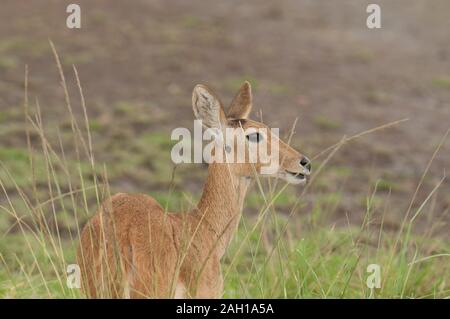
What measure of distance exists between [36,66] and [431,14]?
787 centimetres

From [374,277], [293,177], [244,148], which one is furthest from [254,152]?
[374,277]

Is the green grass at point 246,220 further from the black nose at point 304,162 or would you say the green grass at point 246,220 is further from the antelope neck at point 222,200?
the black nose at point 304,162

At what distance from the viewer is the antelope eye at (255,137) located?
4.22m

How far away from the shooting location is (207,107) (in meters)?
3.96

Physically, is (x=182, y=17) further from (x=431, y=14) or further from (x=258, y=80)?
(x=431, y=14)

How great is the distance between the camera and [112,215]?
3895 mm

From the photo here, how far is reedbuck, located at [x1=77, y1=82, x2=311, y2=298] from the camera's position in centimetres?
394

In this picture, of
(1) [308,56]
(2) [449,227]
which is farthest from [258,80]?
(2) [449,227]

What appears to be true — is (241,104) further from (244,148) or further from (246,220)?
Answer: (246,220)

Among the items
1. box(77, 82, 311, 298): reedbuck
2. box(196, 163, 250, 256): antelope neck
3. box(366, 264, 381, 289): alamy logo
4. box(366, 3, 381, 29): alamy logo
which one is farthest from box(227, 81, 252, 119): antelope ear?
box(366, 3, 381, 29): alamy logo

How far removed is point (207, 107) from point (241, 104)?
467 mm

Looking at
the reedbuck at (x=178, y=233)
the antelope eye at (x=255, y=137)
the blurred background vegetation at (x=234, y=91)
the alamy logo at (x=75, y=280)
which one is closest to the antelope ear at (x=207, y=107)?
the reedbuck at (x=178, y=233)

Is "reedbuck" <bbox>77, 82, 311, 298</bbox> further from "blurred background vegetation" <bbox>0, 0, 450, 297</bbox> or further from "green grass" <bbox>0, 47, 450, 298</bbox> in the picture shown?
"blurred background vegetation" <bbox>0, 0, 450, 297</bbox>

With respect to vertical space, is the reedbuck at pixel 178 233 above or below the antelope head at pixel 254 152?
Answer: below
